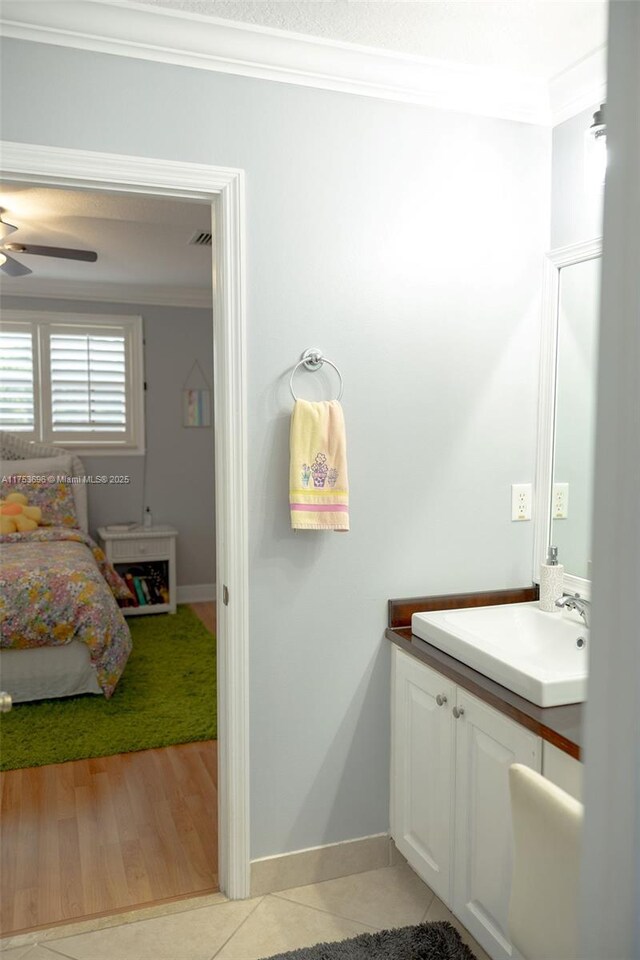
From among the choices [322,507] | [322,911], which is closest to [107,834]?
[322,911]

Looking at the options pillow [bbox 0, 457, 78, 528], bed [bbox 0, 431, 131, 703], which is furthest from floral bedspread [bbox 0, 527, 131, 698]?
pillow [bbox 0, 457, 78, 528]

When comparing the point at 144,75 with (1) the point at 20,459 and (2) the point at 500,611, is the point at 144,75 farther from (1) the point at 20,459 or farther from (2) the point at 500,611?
(1) the point at 20,459

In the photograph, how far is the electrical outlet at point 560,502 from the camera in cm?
257

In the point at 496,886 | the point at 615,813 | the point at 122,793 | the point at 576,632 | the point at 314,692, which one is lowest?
the point at 122,793

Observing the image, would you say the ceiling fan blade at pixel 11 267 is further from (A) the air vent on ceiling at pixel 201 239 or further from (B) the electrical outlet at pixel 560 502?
(B) the electrical outlet at pixel 560 502

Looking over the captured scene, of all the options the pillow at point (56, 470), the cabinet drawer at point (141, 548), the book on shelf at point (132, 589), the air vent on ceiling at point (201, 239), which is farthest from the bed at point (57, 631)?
the air vent on ceiling at point (201, 239)

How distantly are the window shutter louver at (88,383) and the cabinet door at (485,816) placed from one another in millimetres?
4449

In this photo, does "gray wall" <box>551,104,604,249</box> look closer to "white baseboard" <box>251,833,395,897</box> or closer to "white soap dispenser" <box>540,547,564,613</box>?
"white soap dispenser" <box>540,547,564,613</box>

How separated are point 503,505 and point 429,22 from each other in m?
1.48

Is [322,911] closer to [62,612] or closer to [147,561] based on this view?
[62,612]

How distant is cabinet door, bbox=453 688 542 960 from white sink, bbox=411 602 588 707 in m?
0.10

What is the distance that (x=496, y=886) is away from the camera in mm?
1872

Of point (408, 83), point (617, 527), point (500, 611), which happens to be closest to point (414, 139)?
point (408, 83)

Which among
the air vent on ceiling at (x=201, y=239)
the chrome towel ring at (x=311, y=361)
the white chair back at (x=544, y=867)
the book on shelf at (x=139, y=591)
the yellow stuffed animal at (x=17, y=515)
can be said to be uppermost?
the air vent on ceiling at (x=201, y=239)
